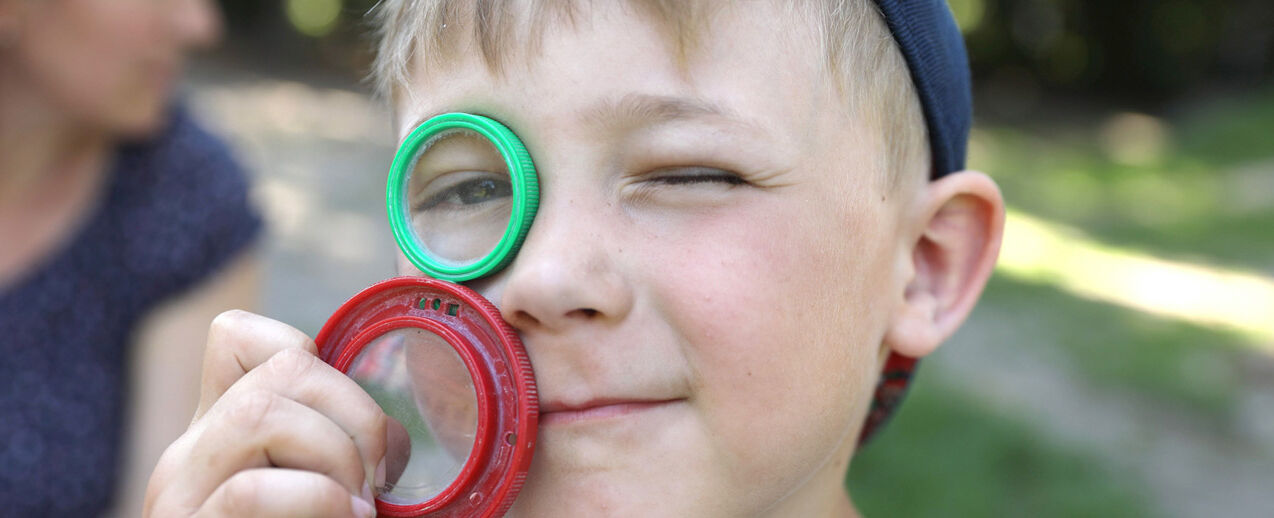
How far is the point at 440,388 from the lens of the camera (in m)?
1.52

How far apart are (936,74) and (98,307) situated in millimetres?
2278

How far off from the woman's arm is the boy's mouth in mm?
1815

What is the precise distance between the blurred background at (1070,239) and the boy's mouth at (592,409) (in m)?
1.05

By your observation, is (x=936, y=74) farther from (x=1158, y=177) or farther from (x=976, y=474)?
(x=1158, y=177)

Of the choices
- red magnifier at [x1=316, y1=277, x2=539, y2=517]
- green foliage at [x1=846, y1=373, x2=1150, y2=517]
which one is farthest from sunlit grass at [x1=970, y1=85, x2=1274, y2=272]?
red magnifier at [x1=316, y1=277, x2=539, y2=517]

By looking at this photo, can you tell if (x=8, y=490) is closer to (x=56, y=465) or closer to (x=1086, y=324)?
(x=56, y=465)

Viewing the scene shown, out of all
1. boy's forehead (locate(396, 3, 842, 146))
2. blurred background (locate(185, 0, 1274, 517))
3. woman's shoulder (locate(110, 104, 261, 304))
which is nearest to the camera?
boy's forehead (locate(396, 3, 842, 146))

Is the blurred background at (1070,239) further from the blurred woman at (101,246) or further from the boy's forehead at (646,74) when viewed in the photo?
the boy's forehead at (646,74)

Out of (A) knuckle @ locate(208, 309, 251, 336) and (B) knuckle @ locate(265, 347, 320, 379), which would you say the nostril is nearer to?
(B) knuckle @ locate(265, 347, 320, 379)

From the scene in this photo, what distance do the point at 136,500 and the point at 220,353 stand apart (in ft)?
5.40

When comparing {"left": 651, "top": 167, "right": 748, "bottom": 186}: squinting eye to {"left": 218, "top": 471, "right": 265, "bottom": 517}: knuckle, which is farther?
{"left": 651, "top": 167, "right": 748, "bottom": 186}: squinting eye

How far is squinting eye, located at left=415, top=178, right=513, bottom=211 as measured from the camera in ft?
5.04

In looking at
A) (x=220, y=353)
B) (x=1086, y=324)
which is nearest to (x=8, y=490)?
(x=220, y=353)

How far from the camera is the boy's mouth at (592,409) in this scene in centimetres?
144
